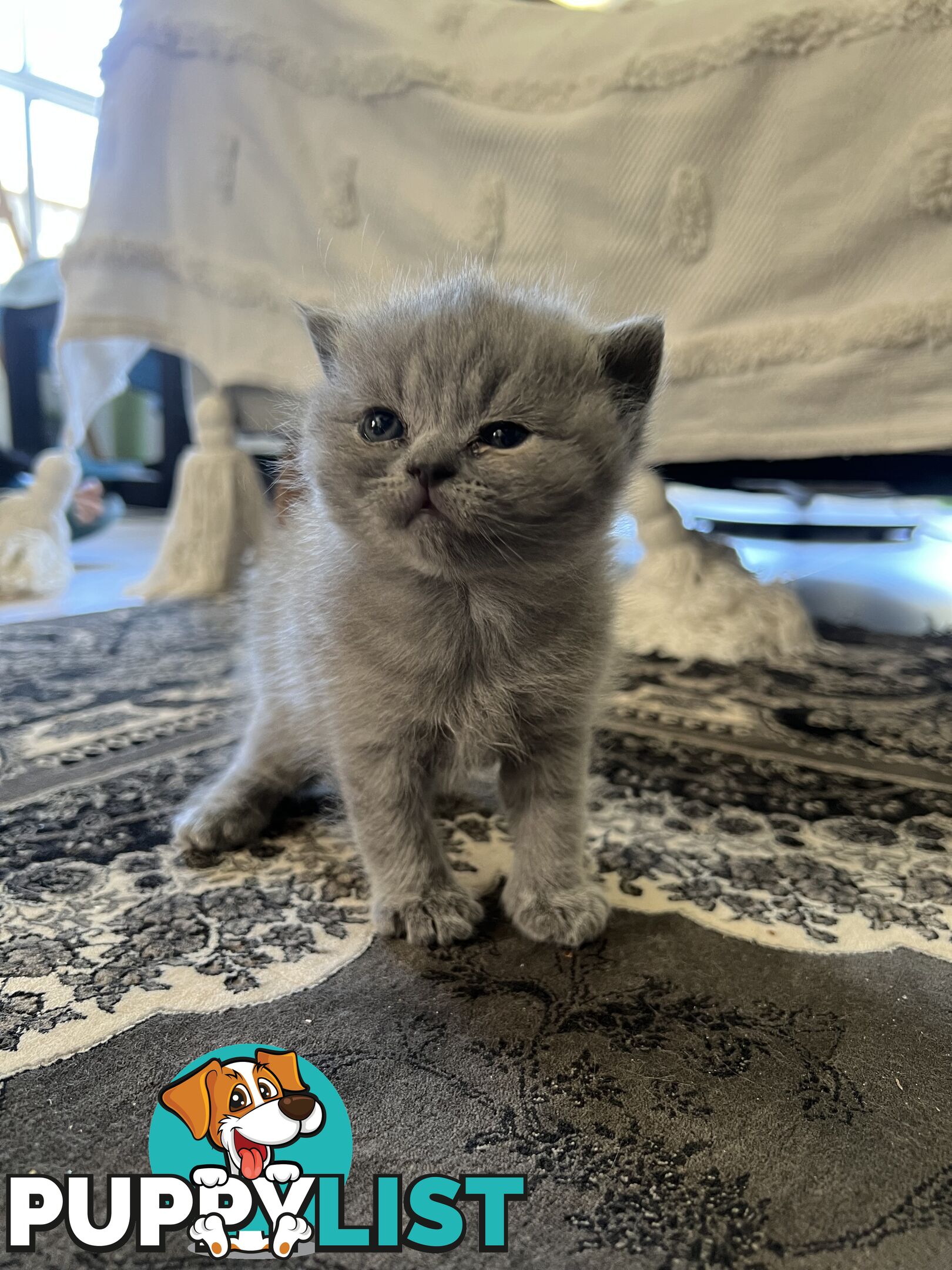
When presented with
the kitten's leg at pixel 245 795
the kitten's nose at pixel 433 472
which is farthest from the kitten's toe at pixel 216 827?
the kitten's nose at pixel 433 472

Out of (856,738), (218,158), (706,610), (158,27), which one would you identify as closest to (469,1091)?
(856,738)

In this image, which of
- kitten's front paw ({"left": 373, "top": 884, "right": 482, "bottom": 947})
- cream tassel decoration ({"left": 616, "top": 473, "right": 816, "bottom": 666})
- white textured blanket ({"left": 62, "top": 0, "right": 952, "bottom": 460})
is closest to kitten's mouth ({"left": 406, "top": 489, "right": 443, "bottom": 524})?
kitten's front paw ({"left": 373, "top": 884, "right": 482, "bottom": 947})

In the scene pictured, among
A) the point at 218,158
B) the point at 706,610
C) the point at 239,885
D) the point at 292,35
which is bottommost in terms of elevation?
the point at 239,885

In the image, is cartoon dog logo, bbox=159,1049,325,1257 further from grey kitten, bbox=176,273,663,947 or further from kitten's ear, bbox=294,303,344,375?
kitten's ear, bbox=294,303,344,375

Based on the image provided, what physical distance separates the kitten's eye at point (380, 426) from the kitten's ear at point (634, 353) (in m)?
0.19

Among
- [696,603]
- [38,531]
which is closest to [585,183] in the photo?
[696,603]

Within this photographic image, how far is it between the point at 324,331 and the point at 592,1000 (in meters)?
0.66

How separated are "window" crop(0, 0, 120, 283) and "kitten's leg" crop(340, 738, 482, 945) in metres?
4.43

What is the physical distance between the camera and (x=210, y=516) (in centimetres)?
236

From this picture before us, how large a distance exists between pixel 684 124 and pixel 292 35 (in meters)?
0.93

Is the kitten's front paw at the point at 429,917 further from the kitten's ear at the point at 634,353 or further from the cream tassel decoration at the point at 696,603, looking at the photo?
the cream tassel decoration at the point at 696,603

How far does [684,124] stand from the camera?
5.03 feet

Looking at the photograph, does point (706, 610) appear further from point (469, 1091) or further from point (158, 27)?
point (158, 27)

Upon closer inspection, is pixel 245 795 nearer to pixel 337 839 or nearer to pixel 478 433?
pixel 337 839
